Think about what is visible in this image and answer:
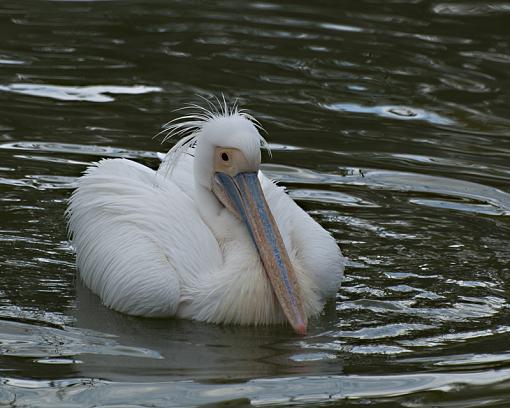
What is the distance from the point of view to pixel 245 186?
6363 millimetres

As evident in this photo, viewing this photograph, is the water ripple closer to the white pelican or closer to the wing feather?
the wing feather

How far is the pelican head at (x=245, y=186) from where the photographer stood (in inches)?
242

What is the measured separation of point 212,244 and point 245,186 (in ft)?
1.06

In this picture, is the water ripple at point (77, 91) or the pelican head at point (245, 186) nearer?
the pelican head at point (245, 186)

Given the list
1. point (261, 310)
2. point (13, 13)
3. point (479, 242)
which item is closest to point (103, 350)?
point (261, 310)

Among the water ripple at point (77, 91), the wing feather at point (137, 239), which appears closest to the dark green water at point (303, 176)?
the water ripple at point (77, 91)

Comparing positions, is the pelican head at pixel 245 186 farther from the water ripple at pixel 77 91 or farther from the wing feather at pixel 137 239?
the water ripple at pixel 77 91

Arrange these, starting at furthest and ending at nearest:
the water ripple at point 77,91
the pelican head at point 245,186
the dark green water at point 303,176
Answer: the water ripple at point 77,91 < the pelican head at point 245,186 < the dark green water at point 303,176

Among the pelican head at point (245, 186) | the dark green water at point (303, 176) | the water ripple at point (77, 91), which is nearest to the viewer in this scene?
the dark green water at point (303, 176)

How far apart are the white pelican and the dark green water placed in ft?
0.41

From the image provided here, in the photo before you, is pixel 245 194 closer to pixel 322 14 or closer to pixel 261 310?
pixel 261 310

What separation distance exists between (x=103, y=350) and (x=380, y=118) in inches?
177

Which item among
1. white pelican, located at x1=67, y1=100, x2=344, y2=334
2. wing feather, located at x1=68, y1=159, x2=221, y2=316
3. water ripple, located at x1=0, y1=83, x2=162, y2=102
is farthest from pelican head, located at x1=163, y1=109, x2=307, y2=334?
water ripple, located at x1=0, y1=83, x2=162, y2=102

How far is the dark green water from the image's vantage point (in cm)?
541
